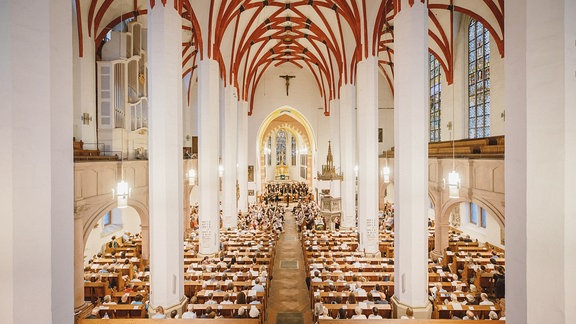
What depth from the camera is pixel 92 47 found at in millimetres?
12266

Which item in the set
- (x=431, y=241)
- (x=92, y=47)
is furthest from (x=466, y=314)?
(x=92, y=47)

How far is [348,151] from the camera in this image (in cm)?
1894

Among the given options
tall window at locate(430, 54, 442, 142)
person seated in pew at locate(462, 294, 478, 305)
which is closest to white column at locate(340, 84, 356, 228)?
tall window at locate(430, 54, 442, 142)

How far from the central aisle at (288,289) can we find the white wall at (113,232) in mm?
8521

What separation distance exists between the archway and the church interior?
8.55m

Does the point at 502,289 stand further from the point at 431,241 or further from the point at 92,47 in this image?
the point at 92,47

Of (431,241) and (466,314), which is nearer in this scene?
(466,314)

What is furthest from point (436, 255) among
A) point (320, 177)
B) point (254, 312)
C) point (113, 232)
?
point (113, 232)

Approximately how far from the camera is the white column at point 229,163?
1936cm

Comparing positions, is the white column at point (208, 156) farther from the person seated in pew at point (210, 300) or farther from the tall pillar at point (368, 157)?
the tall pillar at point (368, 157)

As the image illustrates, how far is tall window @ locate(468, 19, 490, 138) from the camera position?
15.5 m
